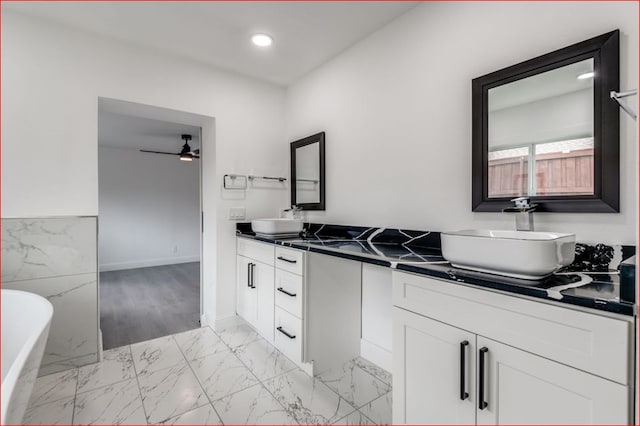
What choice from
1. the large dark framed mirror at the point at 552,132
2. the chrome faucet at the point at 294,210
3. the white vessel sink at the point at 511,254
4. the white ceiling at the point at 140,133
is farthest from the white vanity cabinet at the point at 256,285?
the white ceiling at the point at 140,133

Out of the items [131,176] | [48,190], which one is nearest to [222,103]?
[48,190]

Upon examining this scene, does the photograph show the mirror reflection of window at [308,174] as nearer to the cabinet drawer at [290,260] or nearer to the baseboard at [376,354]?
the cabinet drawer at [290,260]

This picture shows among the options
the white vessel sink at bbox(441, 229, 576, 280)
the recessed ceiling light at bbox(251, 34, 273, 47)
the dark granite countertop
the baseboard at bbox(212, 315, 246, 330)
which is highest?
the recessed ceiling light at bbox(251, 34, 273, 47)

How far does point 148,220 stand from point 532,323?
6148 mm

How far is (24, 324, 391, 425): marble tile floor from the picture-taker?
1.61 metres

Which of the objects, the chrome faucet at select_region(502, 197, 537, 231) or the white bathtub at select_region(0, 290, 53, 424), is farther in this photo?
the chrome faucet at select_region(502, 197, 537, 231)

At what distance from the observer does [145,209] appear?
5672 millimetres

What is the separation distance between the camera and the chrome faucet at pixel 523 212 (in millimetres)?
1360

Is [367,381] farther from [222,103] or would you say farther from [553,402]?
[222,103]

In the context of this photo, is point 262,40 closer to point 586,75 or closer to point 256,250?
point 256,250

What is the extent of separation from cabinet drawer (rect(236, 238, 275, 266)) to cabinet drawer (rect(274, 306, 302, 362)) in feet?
1.27

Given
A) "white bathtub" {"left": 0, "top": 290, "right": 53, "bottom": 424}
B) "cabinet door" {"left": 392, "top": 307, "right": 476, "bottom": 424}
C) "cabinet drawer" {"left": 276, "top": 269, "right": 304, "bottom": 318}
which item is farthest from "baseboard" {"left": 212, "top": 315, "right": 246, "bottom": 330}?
"cabinet door" {"left": 392, "top": 307, "right": 476, "bottom": 424}

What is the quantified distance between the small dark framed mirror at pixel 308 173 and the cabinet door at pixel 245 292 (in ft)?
2.42

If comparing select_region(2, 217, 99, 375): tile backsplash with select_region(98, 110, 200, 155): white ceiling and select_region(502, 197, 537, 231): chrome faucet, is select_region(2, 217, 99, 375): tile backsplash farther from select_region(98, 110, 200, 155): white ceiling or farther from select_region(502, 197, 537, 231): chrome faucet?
select_region(502, 197, 537, 231): chrome faucet
